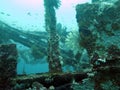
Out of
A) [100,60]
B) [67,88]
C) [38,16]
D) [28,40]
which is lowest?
[67,88]

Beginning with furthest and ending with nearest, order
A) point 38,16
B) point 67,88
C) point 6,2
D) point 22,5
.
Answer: point 38,16 < point 22,5 < point 6,2 < point 67,88

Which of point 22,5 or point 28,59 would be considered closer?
point 22,5

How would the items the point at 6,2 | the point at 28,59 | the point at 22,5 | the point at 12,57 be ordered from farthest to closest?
the point at 28,59 → the point at 22,5 → the point at 6,2 → the point at 12,57

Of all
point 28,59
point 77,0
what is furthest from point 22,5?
point 28,59

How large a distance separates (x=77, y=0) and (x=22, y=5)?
4672 mm

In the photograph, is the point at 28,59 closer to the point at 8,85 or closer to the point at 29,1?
the point at 29,1

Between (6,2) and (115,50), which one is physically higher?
(6,2)

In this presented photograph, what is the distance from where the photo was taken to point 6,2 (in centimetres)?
1608

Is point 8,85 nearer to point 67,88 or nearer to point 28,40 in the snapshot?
point 67,88

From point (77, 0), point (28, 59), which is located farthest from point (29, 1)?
point (28, 59)

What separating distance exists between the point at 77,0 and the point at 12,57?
15.4m

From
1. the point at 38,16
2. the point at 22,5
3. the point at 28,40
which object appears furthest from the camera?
the point at 38,16

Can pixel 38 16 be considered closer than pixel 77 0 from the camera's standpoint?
No

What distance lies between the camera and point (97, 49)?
1.73 meters
